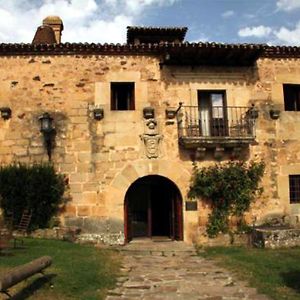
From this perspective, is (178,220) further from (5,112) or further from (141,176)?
(5,112)

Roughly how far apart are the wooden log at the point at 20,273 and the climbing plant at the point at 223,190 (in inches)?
248

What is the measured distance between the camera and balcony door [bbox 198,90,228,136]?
1343cm

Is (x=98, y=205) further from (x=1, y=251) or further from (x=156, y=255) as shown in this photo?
(x=1, y=251)

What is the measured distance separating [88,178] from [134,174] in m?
1.37

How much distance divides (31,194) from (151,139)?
152 inches

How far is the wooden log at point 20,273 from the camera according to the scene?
5.54m

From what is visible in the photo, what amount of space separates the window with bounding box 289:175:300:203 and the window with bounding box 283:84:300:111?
2.24 m

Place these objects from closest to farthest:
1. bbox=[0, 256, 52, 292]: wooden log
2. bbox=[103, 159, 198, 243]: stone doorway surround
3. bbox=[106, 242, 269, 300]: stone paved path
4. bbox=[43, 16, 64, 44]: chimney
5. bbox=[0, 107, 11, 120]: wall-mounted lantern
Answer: bbox=[0, 256, 52, 292]: wooden log
bbox=[106, 242, 269, 300]: stone paved path
bbox=[103, 159, 198, 243]: stone doorway surround
bbox=[0, 107, 11, 120]: wall-mounted lantern
bbox=[43, 16, 64, 44]: chimney

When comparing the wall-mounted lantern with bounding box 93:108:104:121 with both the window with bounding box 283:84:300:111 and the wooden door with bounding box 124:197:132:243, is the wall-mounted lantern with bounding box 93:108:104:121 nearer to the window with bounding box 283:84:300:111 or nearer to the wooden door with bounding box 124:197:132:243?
the wooden door with bounding box 124:197:132:243

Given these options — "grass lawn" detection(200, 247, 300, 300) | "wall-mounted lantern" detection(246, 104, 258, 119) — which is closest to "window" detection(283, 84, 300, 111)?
"wall-mounted lantern" detection(246, 104, 258, 119)

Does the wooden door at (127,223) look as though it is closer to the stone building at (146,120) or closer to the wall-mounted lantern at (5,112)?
the stone building at (146,120)

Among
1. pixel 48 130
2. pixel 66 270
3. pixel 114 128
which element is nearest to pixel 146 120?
pixel 114 128

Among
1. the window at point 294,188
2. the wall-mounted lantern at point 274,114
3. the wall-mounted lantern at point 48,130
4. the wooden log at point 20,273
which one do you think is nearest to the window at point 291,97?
the wall-mounted lantern at point 274,114

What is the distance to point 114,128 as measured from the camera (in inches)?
514
